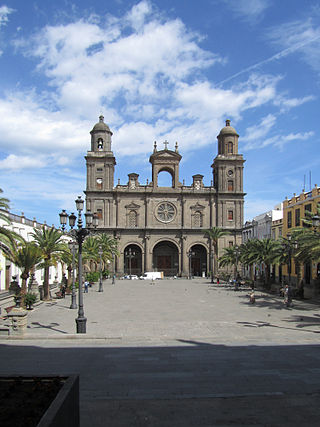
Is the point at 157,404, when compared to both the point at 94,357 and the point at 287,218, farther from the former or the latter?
the point at 287,218

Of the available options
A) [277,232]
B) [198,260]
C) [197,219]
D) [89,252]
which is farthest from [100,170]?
[277,232]

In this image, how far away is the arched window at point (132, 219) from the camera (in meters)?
61.3

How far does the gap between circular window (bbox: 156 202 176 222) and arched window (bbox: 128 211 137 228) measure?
3886mm

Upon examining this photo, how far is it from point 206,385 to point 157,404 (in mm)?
1500

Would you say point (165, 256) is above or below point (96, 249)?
below

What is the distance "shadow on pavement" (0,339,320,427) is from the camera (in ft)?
21.4

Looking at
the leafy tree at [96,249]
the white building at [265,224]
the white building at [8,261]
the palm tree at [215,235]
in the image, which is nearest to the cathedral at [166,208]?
the palm tree at [215,235]

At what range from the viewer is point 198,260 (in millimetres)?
64000

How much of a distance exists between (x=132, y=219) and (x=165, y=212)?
5.73 meters

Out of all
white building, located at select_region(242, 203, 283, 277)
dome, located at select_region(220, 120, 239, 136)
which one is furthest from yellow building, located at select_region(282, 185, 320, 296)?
dome, located at select_region(220, 120, 239, 136)

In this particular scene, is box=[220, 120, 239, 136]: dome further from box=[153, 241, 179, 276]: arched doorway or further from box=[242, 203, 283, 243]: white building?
box=[153, 241, 179, 276]: arched doorway

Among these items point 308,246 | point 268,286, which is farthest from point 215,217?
point 308,246

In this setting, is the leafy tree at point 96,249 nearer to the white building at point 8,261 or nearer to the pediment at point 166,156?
the white building at point 8,261

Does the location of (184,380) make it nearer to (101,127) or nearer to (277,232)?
(277,232)
